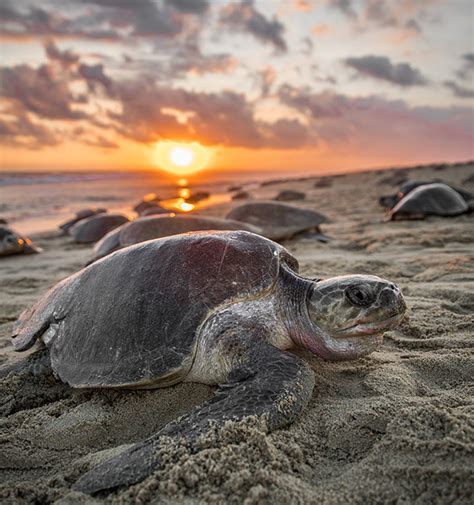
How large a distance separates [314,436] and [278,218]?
5.45m

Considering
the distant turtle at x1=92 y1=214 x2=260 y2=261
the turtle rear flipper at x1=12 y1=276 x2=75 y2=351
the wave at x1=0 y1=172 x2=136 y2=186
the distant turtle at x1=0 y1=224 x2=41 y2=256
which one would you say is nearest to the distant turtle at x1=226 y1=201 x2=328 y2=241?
the distant turtle at x1=92 y1=214 x2=260 y2=261

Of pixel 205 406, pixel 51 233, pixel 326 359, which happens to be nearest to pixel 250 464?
pixel 205 406

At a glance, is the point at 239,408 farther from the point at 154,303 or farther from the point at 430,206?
A: the point at 430,206

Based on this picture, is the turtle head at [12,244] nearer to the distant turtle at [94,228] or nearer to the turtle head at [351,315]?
the distant turtle at [94,228]

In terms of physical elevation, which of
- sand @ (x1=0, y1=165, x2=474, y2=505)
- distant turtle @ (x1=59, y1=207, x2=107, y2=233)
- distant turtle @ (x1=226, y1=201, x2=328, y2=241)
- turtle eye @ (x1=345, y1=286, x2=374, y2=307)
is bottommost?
distant turtle @ (x1=59, y1=207, x2=107, y2=233)

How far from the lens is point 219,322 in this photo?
2076mm

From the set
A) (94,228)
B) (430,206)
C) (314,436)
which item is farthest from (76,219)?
(314,436)

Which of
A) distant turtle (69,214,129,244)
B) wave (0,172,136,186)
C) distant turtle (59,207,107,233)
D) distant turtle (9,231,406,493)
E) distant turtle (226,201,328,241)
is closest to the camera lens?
distant turtle (9,231,406,493)

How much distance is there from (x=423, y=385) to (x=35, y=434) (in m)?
1.84

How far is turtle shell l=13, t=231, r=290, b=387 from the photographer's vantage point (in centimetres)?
204

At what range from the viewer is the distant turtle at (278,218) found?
6.69m

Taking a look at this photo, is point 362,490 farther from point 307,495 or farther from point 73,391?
point 73,391

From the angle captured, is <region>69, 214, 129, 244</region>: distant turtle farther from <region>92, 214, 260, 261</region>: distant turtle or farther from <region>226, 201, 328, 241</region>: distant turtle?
<region>226, 201, 328, 241</region>: distant turtle

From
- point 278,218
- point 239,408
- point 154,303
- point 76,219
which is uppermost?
point 154,303
